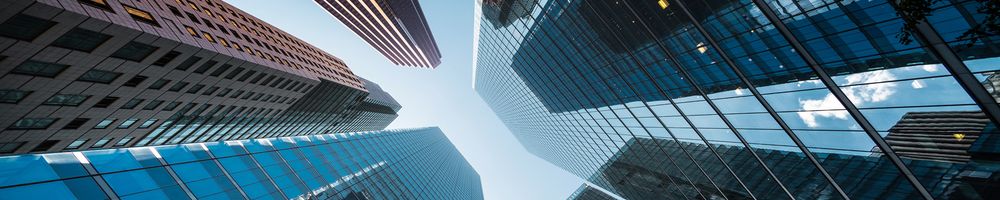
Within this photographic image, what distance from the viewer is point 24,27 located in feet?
68.2

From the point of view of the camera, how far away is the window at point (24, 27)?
19891mm

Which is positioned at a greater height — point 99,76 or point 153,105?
point 153,105

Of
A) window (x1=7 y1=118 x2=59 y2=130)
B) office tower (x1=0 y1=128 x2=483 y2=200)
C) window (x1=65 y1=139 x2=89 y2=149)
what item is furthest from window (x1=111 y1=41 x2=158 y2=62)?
window (x1=65 y1=139 x2=89 y2=149)

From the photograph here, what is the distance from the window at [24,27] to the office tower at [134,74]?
0.05 metres

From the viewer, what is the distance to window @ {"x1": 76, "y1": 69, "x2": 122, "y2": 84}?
26.6 meters

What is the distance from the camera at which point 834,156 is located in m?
19.8

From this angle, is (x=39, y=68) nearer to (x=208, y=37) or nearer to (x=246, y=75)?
(x=208, y=37)

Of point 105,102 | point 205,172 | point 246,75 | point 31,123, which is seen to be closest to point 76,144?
point 31,123

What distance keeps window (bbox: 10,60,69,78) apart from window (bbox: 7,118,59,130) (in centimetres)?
501

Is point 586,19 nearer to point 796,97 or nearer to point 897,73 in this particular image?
point 796,97

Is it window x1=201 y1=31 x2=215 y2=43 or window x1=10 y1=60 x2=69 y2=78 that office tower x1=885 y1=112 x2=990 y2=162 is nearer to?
window x1=10 y1=60 x2=69 y2=78

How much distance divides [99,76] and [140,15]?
469 cm

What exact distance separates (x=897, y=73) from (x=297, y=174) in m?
27.3

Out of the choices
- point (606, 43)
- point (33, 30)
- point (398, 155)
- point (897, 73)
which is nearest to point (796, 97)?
point (897, 73)
